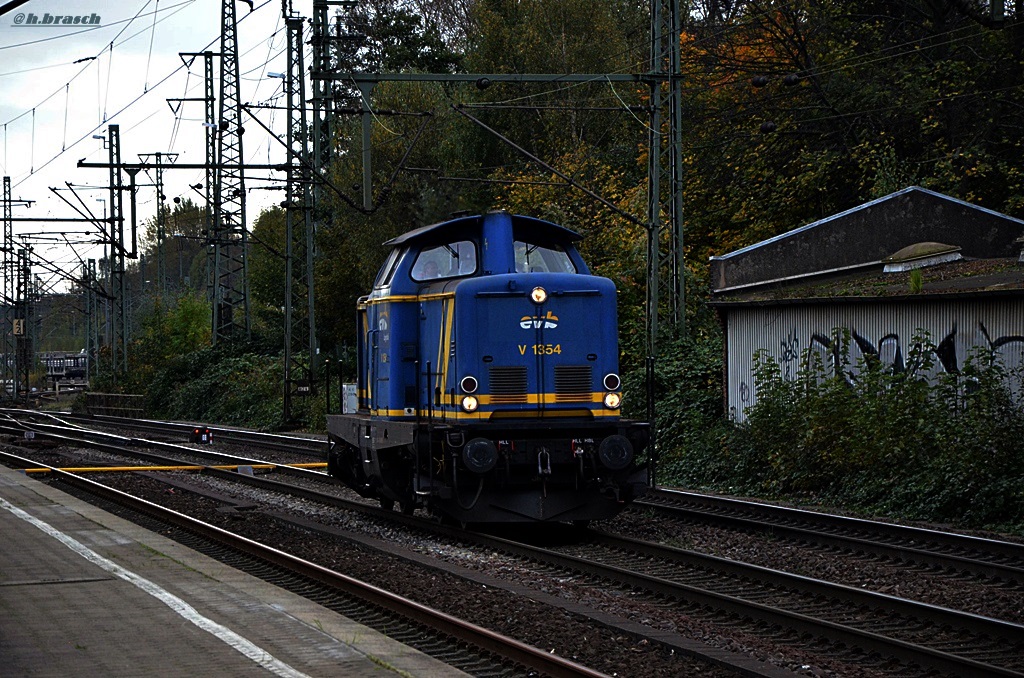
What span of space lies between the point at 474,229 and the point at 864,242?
12083mm

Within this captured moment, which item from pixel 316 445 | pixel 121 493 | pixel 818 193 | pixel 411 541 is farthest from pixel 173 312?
pixel 411 541

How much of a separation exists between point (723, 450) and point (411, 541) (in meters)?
7.44

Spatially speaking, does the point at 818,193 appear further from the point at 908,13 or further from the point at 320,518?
the point at 320,518

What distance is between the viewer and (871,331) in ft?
58.8

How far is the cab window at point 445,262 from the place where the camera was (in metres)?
13.4

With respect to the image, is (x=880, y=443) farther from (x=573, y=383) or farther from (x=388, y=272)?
(x=388, y=272)

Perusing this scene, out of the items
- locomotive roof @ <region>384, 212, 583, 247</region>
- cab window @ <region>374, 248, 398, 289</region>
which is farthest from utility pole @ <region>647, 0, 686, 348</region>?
locomotive roof @ <region>384, 212, 583, 247</region>

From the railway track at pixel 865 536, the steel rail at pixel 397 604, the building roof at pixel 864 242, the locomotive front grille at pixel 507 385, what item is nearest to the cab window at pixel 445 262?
the locomotive front grille at pixel 507 385

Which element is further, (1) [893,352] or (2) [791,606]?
(1) [893,352]

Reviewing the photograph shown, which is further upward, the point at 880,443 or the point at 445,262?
the point at 445,262

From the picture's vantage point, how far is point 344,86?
52.6 meters

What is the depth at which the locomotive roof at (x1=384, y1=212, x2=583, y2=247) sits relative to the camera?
1327 centimetres

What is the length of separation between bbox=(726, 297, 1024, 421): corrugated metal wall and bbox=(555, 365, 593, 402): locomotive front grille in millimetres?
5749

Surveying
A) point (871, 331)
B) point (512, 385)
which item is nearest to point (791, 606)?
point (512, 385)
